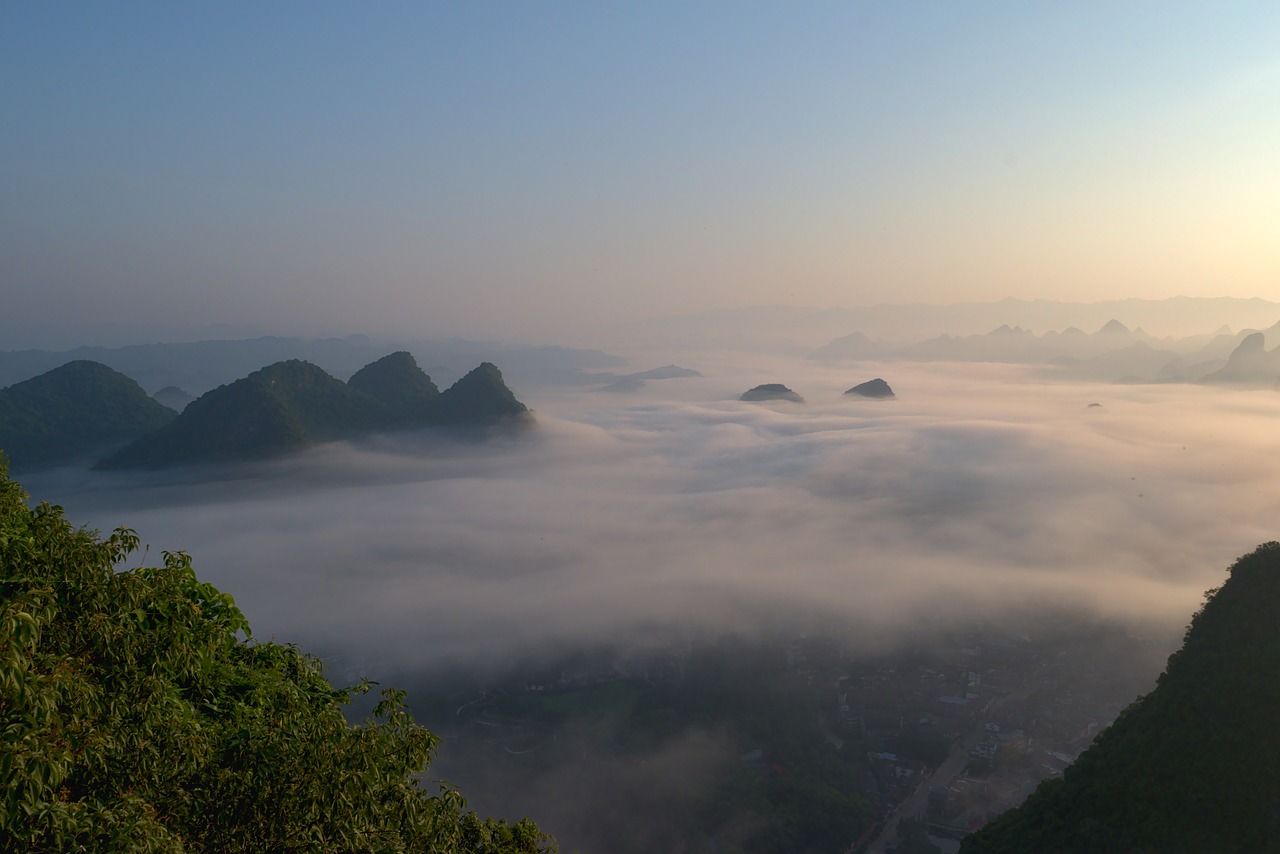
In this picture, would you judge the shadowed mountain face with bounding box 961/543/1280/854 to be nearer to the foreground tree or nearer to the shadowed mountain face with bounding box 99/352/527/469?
the foreground tree

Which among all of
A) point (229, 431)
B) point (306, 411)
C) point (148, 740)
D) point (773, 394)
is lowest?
point (229, 431)

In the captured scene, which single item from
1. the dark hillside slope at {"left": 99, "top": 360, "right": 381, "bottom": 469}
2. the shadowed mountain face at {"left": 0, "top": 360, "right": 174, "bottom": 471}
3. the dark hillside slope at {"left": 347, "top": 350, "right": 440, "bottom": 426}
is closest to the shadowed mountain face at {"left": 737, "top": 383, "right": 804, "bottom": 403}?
the dark hillside slope at {"left": 347, "top": 350, "right": 440, "bottom": 426}

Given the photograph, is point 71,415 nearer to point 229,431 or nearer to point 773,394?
point 229,431

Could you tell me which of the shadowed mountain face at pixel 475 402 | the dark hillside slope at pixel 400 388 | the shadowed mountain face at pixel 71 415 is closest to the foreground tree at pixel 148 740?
the shadowed mountain face at pixel 475 402

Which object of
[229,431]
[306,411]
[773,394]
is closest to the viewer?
[229,431]

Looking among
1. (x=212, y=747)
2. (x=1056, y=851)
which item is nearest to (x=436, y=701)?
(x=1056, y=851)

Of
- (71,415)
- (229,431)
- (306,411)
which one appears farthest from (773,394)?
(71,415)

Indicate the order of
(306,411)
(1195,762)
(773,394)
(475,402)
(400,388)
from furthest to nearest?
(773,394) < (400,388) < (475,402) < (306,411) < (1195,762)
